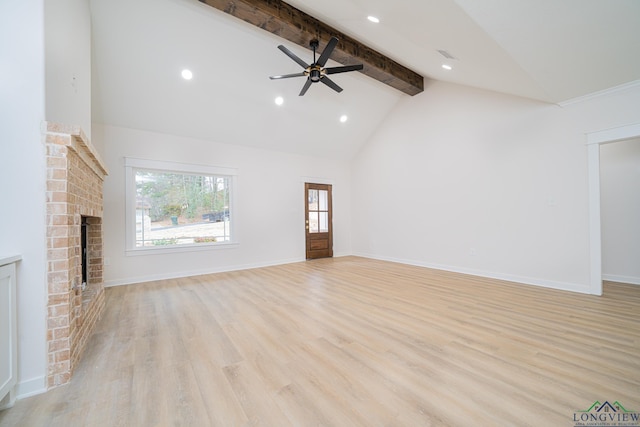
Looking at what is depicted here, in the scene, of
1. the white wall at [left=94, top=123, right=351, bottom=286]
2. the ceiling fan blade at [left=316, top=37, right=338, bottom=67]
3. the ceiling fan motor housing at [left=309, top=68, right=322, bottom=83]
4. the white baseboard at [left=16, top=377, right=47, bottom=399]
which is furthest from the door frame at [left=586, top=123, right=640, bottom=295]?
the white baseboard at [left=16, top=377, right=47, bottom=399]

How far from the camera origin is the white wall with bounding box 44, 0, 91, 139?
1.89 m

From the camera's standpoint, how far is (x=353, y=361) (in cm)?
203

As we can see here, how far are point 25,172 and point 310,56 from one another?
Answer: 420 centimetres

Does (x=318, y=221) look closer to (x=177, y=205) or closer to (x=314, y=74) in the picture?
(x=177, y=205)

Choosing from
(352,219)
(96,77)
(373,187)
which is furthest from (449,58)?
(96,77)

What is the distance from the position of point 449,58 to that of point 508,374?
12.7 ft

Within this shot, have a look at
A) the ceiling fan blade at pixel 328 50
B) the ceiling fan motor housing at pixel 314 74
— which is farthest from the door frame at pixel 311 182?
the ceiling fan blade at pixel 328 50

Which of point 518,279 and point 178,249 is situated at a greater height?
point 178,249

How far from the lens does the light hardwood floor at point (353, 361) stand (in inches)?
59.3

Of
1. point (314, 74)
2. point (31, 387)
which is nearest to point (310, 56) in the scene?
point (314, 74)

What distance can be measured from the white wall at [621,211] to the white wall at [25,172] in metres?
7.28

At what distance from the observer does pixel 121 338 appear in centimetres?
249

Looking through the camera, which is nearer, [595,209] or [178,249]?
[595,209]

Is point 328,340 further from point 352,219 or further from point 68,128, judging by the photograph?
point 352,219
